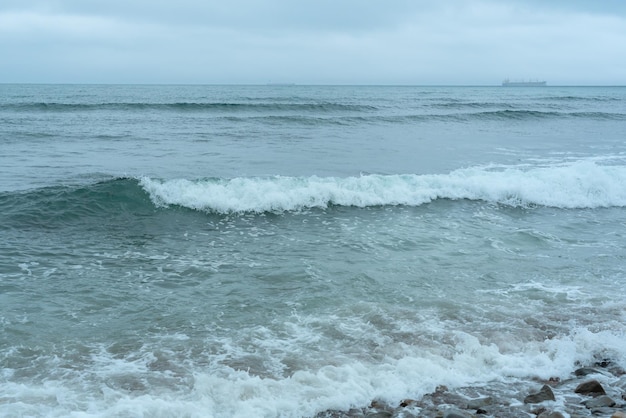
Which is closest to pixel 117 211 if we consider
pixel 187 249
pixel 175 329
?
pixel 187 249

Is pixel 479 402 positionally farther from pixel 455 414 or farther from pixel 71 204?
pixel 71 204

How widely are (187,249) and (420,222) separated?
5.56m

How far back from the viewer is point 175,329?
6957 mm

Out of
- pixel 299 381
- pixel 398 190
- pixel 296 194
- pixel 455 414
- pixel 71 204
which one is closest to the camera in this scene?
pixel 455 414

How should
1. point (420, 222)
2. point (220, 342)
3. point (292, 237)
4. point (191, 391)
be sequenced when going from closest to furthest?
point (191, 391)
point (220, 342)
point (292, 237)
point (420, 222)

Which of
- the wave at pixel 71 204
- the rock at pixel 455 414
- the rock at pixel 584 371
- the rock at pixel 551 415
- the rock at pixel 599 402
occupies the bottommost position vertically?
the rock at pixel 584 371

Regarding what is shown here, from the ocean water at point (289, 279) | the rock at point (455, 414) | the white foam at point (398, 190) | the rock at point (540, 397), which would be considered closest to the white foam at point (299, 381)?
the ocean water at point (289, 279)

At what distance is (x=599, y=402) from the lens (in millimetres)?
5438

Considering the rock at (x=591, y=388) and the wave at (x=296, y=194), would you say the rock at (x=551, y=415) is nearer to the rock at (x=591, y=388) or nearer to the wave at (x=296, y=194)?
the rock at (x=591, y=388)

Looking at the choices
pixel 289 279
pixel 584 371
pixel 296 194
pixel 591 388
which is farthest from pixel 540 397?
pixel 296 194

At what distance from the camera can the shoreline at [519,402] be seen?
5242 millimetres

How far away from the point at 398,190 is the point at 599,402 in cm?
973

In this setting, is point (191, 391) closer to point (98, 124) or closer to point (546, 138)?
point (98, 124)

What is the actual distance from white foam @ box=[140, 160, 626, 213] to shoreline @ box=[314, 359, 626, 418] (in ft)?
27.4
